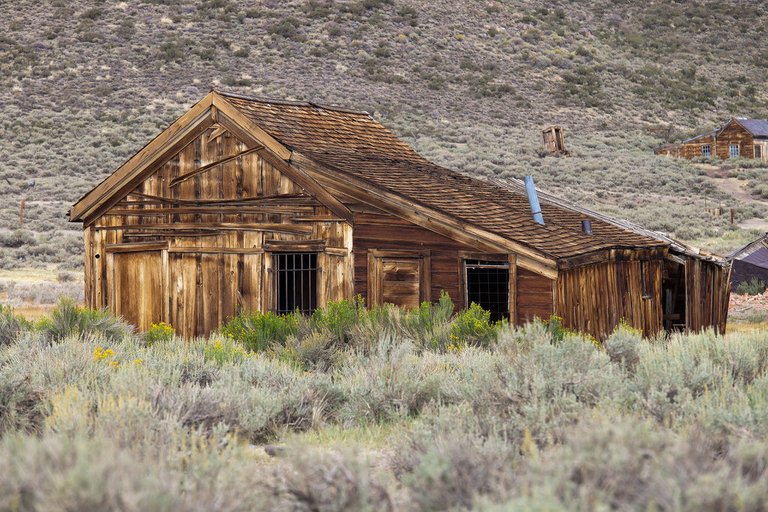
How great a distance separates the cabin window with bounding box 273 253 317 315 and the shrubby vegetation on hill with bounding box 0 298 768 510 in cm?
394

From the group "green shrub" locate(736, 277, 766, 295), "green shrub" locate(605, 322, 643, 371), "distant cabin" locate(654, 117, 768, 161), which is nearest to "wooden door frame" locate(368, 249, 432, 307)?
"green shrub" locate(605, 322, 643, 371)

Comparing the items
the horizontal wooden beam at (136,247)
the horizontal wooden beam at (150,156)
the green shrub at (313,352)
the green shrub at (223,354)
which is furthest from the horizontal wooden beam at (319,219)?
the green shrub at (223,354)

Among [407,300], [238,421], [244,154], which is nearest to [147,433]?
[238,421]

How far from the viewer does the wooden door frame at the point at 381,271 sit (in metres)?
13.6

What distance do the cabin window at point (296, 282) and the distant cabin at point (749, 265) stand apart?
13758mm

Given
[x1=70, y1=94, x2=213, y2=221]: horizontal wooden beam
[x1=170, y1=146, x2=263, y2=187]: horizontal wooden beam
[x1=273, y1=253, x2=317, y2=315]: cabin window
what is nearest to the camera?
[x1=273, y1=253, x2=317, y2=315]: cabin window

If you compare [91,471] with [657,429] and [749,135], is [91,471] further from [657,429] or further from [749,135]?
[749,135]

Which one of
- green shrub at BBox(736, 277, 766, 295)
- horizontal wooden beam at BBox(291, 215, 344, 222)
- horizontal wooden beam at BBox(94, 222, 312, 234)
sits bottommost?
green shrub at BBox(736, 277, 766, 295)

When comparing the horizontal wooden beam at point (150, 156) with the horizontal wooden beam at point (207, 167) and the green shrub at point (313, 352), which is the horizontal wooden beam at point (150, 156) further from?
the green shrub at point (313, 352)

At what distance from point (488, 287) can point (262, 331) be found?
4.01 m

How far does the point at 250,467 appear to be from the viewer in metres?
5.03

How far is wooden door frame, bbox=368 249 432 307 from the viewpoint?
13602mm

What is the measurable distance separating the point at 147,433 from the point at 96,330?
5.83 m

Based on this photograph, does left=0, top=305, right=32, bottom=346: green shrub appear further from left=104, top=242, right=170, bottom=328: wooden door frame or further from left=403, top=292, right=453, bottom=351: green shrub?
left=403, top=292, right=453, bottom=351: green shrub
